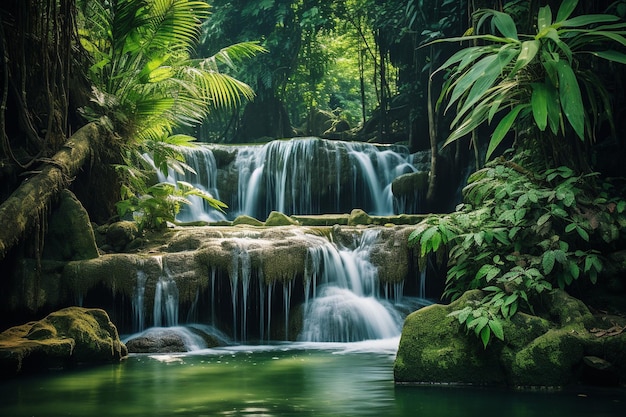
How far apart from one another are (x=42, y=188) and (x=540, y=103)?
5730 millimetres

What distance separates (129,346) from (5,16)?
4.17 meters

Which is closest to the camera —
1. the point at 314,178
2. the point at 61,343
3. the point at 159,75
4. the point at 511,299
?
the point at 511,299

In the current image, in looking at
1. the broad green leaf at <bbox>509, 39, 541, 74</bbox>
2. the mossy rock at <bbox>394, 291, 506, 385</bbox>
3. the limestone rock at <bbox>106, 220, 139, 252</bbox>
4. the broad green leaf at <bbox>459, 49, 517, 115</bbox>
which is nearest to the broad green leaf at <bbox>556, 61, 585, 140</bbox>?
the broad green leaf at <bbox>509, 39, 541, 74</bbox>

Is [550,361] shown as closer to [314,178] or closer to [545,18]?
[545,18]

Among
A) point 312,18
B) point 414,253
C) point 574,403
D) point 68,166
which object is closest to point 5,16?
point 68,166

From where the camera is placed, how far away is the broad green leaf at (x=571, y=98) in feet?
19.7

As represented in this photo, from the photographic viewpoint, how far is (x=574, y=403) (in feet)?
17.0

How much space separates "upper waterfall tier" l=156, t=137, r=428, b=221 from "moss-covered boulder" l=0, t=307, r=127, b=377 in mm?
8370

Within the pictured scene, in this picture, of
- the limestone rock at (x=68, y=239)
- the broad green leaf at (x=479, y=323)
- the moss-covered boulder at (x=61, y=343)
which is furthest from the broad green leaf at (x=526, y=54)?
the limestone rock at (x=68, y=239)

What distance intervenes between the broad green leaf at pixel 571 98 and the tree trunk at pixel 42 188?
219 inches

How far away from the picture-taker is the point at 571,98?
605 centimetres

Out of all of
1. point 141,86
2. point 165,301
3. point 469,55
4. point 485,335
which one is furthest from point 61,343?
point 141,86

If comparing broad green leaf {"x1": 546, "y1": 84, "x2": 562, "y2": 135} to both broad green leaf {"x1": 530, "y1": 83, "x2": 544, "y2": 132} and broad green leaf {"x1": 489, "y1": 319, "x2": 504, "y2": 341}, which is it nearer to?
broad green leaf {"x1": 530, "y1": 83, "x2": 544, "y2": 132}

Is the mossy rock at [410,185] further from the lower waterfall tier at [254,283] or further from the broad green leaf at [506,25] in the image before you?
the broad green leaf at [506,25]
